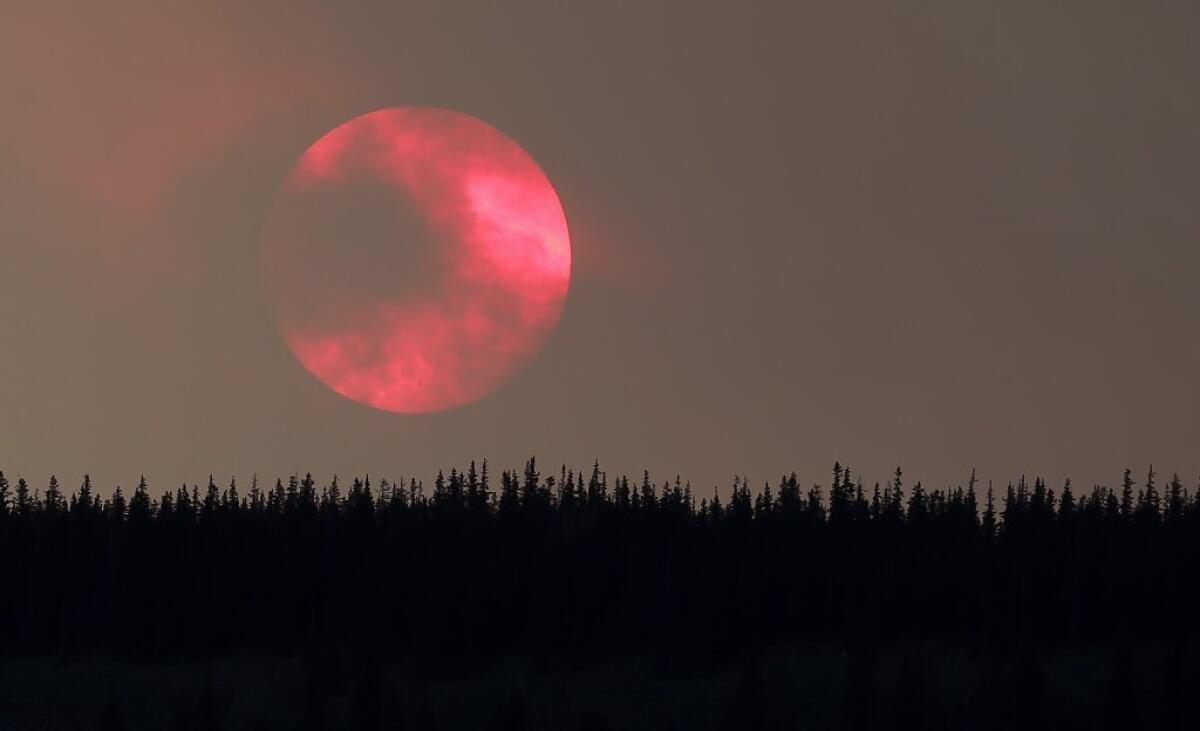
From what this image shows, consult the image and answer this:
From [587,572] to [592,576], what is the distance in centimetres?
50

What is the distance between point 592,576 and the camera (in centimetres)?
15500

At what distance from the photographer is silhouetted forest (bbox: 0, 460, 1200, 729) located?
14575 cm

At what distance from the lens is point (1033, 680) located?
114312 millimetres

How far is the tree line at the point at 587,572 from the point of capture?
14638 centimetres

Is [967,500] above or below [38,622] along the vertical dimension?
above

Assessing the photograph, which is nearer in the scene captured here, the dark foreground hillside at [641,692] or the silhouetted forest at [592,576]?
the dark foreground hillside at [641,692]

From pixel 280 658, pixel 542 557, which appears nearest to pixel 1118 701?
pixel 542 557

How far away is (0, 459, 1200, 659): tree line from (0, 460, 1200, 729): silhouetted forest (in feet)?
0.62

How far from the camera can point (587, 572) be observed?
155 m

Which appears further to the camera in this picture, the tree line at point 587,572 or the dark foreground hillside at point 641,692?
the tree line at point 587,572

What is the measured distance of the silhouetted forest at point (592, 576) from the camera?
146 meters

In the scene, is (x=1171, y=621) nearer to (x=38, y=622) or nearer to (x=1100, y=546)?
(x=1100, y=546)

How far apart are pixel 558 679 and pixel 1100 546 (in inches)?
1638

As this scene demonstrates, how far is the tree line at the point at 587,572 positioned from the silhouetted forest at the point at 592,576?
19 cm
